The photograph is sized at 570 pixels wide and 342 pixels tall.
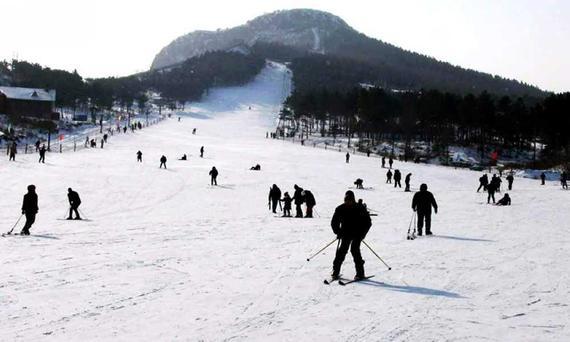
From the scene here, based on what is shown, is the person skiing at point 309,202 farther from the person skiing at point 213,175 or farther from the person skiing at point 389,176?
the person skiing at point 389,176

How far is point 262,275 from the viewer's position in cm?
1009

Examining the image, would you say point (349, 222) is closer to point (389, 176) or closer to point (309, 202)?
point (309, 202)

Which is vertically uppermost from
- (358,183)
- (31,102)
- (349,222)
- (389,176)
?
(31,102)

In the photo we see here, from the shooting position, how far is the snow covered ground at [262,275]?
7.09m

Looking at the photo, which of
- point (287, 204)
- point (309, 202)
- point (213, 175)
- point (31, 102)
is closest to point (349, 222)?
point (309, 202)

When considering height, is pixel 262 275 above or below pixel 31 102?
below

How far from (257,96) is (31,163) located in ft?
431

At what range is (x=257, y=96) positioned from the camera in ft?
554

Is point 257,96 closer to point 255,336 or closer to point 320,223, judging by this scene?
point 320,223

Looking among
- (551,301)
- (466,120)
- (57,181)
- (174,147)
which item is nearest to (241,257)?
(551,301)

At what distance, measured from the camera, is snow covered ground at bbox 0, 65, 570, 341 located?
23.3 ft

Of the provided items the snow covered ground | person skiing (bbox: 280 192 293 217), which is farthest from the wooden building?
person skiing (bbox: 280 192 293 217)

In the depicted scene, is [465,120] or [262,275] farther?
[465,120]

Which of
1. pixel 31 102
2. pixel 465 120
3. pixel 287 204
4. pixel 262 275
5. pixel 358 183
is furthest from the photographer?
pixel 31 102
